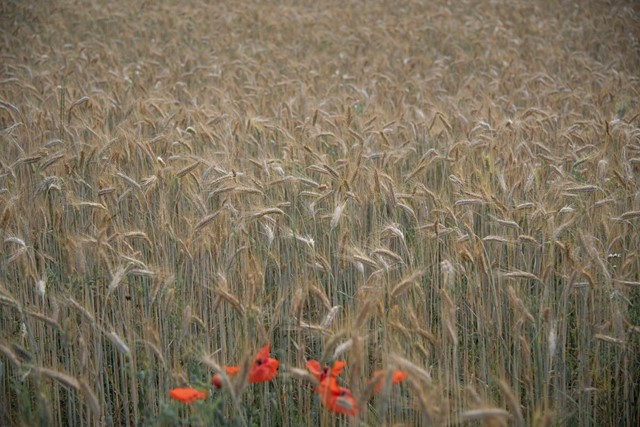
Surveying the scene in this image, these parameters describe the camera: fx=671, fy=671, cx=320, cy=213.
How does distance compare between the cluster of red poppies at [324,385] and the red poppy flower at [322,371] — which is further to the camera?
the red poppy flower at [322,371]

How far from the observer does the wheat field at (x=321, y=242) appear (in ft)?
7.79

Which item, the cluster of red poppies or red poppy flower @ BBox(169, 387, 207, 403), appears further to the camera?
red poppy flower @ BBox(169, 387, 207, 403)

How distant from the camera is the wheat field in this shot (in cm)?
237

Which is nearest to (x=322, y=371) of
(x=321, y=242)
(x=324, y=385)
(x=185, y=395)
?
(x=324, y=385)

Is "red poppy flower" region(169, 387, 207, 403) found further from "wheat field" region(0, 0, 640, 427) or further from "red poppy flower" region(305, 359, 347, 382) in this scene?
"red poppy flower" region(305, 359, 347, 382)

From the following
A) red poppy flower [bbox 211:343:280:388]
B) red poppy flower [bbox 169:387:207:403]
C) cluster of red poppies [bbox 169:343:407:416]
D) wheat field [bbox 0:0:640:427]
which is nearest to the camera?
cluster of red poppies [bbox 169:343:407:416]

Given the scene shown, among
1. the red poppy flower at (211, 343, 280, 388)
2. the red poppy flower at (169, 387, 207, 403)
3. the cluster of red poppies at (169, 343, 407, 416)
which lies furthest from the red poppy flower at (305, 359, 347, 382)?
the red poppy flower at (169, 387, 207, 403)

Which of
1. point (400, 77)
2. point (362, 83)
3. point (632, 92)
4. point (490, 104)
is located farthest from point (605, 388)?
point (400, 77)

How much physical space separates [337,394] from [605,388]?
3.94 feet

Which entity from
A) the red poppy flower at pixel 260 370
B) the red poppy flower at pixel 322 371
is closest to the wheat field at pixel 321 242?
the red poppy flower at pixel 322 371

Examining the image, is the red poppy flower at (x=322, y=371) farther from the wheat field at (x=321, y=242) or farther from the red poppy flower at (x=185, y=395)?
the red poppy flower at (x=185, y=395)

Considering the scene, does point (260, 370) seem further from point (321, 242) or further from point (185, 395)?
point (321, 242)

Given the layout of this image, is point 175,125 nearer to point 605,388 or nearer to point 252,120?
point 252,120

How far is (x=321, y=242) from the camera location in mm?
3566
